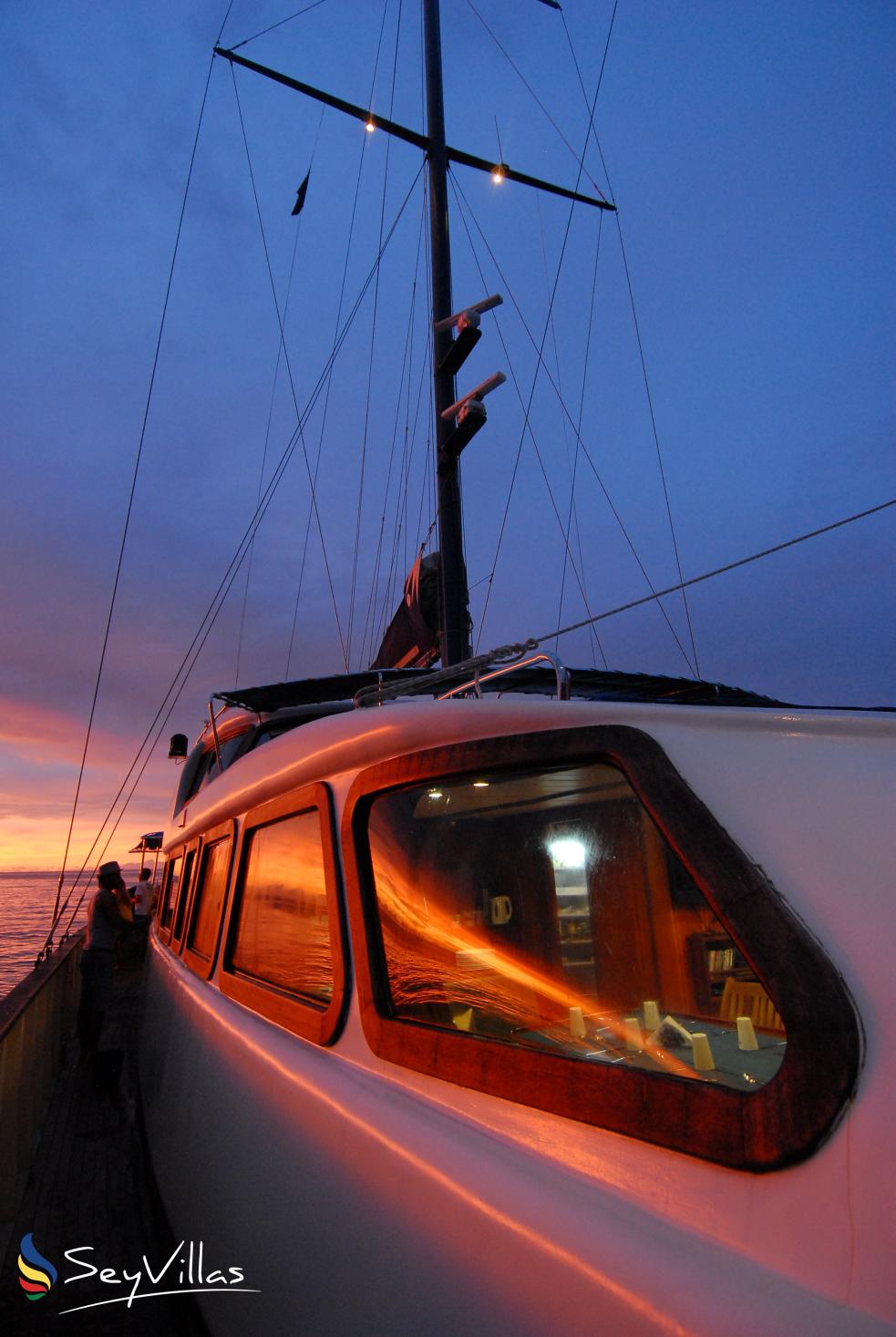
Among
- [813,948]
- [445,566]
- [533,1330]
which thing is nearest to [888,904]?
[813,948]

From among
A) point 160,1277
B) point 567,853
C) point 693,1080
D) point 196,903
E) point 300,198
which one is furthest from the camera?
point 300,198

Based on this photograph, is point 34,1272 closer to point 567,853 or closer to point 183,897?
point 183,897

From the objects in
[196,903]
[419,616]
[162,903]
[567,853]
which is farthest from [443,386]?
[567,853]

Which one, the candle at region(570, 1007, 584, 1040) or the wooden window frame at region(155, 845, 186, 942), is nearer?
the candle at region(570, 1007, 584, 1040)

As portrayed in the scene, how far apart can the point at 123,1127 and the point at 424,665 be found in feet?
14.6

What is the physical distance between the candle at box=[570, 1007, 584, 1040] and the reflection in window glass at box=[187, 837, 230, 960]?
2.04 metres

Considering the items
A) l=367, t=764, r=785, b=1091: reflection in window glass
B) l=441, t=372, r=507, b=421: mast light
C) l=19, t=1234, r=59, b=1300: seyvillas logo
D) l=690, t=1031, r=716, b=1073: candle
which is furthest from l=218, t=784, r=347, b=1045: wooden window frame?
l=441, t=372, r=507, b=421: mast light

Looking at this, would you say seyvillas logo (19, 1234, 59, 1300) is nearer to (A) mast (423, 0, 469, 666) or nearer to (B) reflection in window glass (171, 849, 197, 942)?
(B) reflection in window glass (171, 849, 197, 942)

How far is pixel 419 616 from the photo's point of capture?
7215 millimetres

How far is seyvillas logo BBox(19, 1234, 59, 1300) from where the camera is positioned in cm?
305

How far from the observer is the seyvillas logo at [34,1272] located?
120 inches

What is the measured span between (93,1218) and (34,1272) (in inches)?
23.5

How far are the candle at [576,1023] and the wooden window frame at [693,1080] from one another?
0.30ft

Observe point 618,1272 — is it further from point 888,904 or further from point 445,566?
point 445,566
